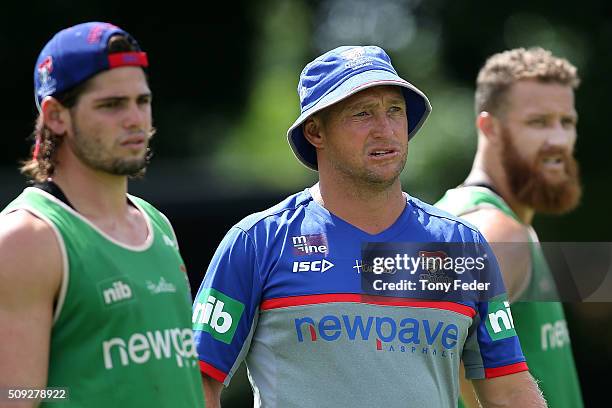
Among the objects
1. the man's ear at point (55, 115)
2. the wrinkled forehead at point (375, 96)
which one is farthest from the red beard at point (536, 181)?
the man's ear at point (55, 115)

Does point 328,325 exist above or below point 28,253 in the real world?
below

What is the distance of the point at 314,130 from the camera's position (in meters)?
4.73

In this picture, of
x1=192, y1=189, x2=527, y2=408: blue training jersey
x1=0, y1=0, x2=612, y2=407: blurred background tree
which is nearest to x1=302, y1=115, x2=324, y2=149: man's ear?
x1=192, y1=189, x2=527, y2=408: blue training jersey

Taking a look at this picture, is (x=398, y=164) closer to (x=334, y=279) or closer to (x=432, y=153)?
(x=334, y=279)

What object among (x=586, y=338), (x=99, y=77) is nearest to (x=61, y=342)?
(x=99, y=77)

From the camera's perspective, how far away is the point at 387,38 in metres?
12.5

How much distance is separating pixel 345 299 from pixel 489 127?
2061 millimetres

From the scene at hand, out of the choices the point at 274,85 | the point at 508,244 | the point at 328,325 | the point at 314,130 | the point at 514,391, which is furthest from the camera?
the point at 274,85

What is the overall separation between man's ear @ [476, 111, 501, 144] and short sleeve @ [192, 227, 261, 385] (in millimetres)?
2017

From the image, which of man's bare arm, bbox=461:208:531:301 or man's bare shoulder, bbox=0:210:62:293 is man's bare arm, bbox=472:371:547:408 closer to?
man's bare arm, bbox=461:208:531:301

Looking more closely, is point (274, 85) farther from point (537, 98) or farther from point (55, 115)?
point (55, 115)

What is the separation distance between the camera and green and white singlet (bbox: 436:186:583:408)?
18.4 ft

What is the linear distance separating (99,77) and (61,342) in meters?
0.82

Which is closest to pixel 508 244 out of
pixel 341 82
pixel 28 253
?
pixel 341 82
